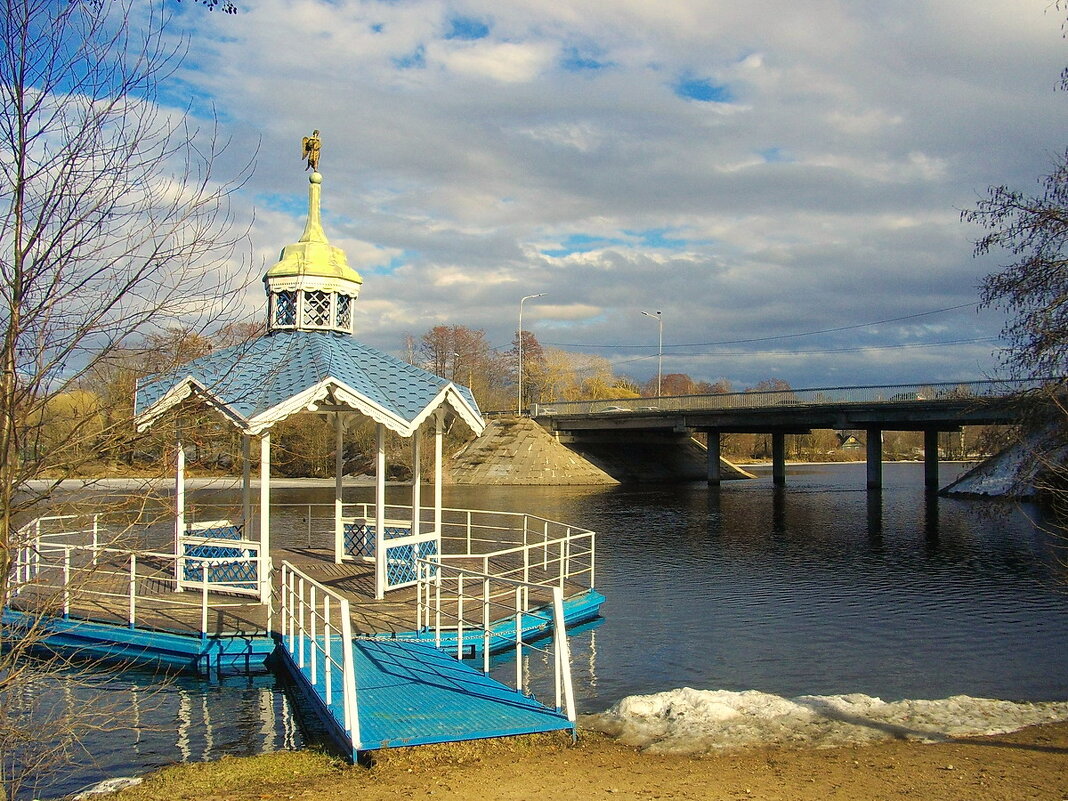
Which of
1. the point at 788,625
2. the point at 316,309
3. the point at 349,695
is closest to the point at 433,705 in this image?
the point at 349,695

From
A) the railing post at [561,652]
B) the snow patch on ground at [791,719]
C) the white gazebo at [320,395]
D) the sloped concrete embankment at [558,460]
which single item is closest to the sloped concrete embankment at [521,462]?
the sloped concrete embankment at [558,460]

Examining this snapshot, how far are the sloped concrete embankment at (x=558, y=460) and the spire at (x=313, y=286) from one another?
167 ft

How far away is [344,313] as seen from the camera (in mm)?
17766

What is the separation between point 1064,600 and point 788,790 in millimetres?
16326

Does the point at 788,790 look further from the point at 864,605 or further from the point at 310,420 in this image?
the point at 310,420

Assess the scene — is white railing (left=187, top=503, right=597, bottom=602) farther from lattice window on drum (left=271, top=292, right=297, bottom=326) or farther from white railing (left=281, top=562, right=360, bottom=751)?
lattice window on drum (left=271, top=292, right=297, bottom=326)

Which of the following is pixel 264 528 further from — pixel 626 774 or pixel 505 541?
pixel 505 541

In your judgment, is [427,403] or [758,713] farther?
[427,403]

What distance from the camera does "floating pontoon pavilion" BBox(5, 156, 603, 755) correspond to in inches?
384

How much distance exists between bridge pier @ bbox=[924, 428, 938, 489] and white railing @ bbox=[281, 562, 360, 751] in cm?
5284

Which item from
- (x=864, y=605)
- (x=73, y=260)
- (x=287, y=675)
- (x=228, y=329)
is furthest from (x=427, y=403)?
(x=864, y=605)

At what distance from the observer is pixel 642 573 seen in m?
24.3

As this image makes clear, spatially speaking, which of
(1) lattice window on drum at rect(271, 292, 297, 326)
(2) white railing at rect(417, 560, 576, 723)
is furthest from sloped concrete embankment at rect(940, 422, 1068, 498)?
(1) lattice window on drum at rect(271, 292, 297, 326)

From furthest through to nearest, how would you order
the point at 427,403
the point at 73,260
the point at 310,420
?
the point at 310,420 < the point at 427,403 < the point at 73,260
